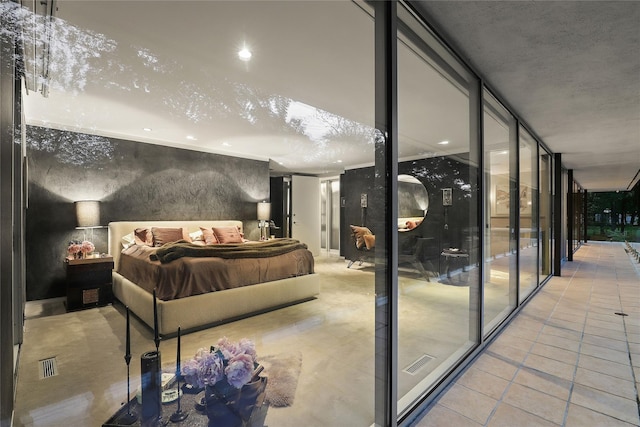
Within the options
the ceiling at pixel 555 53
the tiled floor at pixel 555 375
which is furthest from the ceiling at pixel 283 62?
the tiled floor at pixel 555 375

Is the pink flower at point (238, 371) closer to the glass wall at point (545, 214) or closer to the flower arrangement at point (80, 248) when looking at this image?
the flower arrangement at point (80, 248)

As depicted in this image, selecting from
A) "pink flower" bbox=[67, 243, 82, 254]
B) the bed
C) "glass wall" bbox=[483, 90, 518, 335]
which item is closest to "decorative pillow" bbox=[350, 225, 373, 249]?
the bed

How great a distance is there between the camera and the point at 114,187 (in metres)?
1.41

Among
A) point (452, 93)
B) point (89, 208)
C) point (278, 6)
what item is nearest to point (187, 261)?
point (89, 208)

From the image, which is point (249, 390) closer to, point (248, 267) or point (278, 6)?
point (248, 267)

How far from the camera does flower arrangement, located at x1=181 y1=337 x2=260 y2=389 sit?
53.6 inches

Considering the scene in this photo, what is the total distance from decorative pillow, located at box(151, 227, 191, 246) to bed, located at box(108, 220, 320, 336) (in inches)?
1.2

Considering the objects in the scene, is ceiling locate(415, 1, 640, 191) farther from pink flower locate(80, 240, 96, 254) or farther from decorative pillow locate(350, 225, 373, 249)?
pink flower locate(80, 240, 96, 254)

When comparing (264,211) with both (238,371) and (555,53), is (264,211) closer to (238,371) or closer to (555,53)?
(238,371)

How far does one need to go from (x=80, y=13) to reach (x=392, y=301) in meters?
1.98

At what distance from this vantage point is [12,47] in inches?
34.4

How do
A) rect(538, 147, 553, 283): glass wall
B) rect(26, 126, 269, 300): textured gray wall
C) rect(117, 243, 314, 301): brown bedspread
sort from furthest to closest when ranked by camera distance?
rect(538, 147, 553, 283): glass wall → rect(117, 243, 314, 301): brown bedspread → rect(26, 126, 269, 300): textured gray wall

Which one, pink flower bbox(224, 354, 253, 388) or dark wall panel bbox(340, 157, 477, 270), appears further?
dark wall panel bbox(340, 157, 477, 270)

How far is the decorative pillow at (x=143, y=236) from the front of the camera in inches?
57.7
